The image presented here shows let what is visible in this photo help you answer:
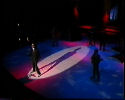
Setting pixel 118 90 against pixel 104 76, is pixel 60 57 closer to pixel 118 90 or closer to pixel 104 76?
pixel 104 76

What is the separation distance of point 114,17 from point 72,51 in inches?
286

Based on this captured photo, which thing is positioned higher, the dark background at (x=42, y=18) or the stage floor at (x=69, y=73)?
the dark background at (x=42, y=18)

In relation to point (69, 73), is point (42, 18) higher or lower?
higher

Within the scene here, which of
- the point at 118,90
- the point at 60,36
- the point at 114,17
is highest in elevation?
the point at 114,17

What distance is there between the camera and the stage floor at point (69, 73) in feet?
33.4

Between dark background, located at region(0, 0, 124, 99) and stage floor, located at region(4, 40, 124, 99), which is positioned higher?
dark background, located at region(0, 0, 124, 99)

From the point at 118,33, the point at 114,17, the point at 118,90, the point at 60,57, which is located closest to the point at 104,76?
the point at 118,90

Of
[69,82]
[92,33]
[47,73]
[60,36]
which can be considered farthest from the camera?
[60,36]

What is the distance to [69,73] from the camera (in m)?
12.4

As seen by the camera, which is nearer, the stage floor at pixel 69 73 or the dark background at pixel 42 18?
Result: the stage floor at pixel 69 73

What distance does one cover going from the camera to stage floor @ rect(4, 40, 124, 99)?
10173 millimetres

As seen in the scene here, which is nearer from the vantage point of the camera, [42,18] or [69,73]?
[69,73]

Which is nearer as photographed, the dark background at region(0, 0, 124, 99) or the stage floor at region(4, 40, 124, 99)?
the stage floor at region(4, 40, 124, 99)

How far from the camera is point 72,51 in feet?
53.6
